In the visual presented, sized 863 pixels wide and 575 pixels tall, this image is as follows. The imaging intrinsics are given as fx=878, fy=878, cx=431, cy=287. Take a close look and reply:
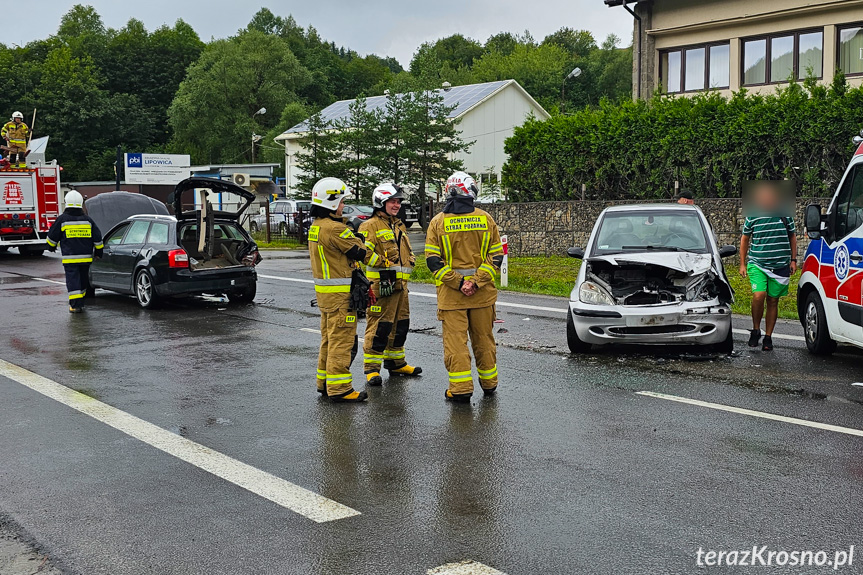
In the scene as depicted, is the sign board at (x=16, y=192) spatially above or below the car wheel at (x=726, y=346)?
above

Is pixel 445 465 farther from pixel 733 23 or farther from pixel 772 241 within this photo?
pixel 733 23

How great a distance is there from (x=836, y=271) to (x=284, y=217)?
3214cm

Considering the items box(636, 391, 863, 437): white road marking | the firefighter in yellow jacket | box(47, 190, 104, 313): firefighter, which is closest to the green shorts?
box(636, 391, 863, 437): white road marking

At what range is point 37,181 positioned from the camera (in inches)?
1074

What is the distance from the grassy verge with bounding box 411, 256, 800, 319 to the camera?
A: 13828 millimetres

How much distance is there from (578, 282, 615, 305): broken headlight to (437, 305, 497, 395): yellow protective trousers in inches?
86.3

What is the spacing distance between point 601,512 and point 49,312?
1182 cm

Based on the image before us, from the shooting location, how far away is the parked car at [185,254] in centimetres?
1399

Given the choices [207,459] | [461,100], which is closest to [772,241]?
[207,459]

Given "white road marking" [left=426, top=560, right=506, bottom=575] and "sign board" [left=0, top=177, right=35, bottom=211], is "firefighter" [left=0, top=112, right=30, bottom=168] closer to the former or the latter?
"sign board" [left=0, top=177, right=35, bottom=211]

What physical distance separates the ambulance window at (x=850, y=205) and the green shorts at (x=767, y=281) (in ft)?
3.78

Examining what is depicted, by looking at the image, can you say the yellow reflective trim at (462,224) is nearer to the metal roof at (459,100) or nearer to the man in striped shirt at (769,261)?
the man in striped shirt at (769,261)

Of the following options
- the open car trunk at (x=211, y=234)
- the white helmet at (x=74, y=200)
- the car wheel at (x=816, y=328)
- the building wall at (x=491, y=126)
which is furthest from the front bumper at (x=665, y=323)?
the building wall at (x=491, y=126)

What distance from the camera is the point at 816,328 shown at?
9.26 meters
